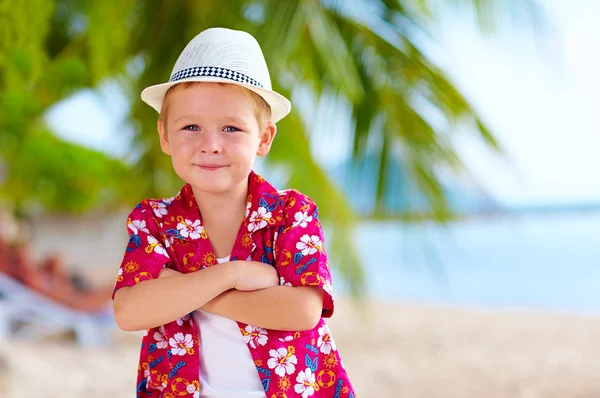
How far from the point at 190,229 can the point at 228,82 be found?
0.28 meters

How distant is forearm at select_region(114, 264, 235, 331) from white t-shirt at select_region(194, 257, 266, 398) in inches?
3.5

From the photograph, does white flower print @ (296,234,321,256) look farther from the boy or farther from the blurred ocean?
the blurred ocean

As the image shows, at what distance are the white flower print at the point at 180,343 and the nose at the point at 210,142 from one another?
13.1 inches

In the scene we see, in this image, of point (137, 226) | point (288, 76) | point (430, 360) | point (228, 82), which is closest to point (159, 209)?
point (137, 226)

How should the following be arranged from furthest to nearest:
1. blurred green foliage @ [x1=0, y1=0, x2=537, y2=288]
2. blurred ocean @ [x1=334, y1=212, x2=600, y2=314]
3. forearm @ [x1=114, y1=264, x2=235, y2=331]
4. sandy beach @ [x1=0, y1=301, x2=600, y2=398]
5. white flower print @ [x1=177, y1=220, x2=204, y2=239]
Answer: blurred ocean @ [x1=334, y1=212, x2=600, y2=314] < sandy beach @ [x1=0, y1=301, x2=600, y2=398] < blurred green foliage @ [x1=0, y1=0, x2=537, y2=288] < white flower print @ [x1=177, y1=220, x2=204, y2=239] < forearm @ [x1=114, y1=264, x2=235, y2=331]

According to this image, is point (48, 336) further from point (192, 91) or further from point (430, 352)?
point (192, 91)

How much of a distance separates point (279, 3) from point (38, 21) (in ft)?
3.65

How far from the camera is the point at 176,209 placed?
Result: 4.45ft

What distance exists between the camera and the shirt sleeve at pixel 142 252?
1.26m

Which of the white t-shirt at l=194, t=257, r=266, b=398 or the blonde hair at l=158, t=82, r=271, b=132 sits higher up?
the blonde hair at l=158, t=82, r=271, b=132

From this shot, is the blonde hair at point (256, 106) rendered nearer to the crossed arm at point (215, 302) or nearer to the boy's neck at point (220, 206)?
the boy's neck at point (220, 206)

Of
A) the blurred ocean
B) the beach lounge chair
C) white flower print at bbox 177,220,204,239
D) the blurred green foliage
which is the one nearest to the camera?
white flower print at bbox 177,220,204,239

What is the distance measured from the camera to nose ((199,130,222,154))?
49.6 inches

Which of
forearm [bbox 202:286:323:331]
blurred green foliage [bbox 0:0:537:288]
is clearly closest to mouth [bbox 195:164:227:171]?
forearm [bbox 202:286:323:331]
